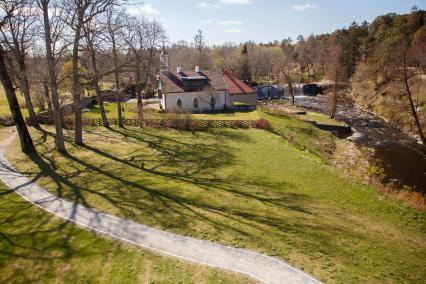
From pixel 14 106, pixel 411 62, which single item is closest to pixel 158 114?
pixel 14 106

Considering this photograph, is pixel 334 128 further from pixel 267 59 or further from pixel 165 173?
pixel 267 59

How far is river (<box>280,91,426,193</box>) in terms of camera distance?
1056 inches

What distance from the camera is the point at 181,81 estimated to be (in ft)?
161

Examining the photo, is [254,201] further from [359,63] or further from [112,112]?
[359,63]

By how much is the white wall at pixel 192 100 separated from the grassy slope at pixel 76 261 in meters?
34.2

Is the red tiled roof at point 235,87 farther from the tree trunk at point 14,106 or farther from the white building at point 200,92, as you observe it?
the tree trunk at point 14,106

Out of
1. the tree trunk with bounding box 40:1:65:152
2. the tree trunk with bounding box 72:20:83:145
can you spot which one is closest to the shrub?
the tree trunk with bounding box 72:20:83:145

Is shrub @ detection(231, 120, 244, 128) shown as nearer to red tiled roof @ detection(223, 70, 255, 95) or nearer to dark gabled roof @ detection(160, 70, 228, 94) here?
dark gabled roof @ detection(160, 70, 228, 94)

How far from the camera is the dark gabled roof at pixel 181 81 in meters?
47.1

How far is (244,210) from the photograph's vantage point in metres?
15.8

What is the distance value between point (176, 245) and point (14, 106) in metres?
14.9

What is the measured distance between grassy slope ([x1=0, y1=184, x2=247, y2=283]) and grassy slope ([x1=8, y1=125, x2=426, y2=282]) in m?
2.11

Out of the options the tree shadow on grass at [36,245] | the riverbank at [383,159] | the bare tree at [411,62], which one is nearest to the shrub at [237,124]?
the riverbank at [383,159]

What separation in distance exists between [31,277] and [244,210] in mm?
8989
